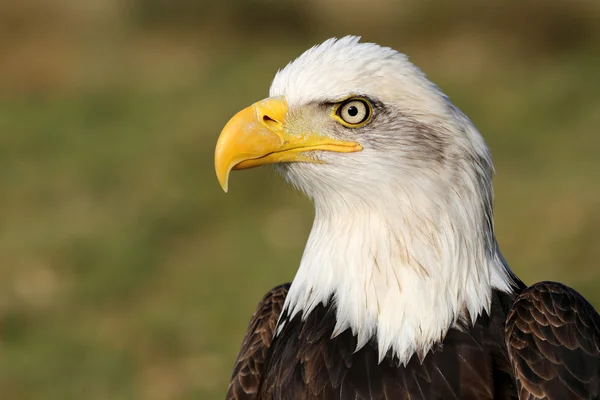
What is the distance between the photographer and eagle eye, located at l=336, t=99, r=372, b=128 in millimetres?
3611

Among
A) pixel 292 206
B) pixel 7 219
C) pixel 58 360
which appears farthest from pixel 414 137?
pixel 7 219

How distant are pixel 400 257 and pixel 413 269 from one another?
0.21ft

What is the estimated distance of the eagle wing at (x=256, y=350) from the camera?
4.03m

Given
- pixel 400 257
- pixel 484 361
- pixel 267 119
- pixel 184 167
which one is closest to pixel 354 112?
pixel 267 119

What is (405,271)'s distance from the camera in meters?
3.55

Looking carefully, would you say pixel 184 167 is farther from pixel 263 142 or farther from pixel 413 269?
pixel 413 269

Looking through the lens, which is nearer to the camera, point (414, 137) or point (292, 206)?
point (414, 137)

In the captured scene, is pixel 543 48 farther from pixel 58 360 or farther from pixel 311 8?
pixel 58 360

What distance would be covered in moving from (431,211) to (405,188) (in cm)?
13

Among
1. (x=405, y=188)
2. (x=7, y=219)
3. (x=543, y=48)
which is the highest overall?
(x=543, y=48)

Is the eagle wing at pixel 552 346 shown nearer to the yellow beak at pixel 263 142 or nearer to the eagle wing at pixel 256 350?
the yellow beak at pixel 263 142

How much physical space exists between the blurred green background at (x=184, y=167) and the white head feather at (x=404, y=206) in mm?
5187

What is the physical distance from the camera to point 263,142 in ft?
12.0

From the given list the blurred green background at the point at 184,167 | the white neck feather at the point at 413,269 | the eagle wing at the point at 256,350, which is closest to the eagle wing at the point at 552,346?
the white neck feather at the point at 413,269
